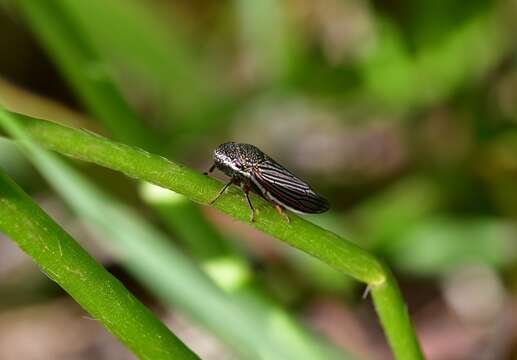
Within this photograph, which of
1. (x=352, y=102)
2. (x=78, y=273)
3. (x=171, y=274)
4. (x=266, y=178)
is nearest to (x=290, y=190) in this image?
(x=266, y=178)

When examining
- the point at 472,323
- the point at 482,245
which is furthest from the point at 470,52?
the point at 472,323

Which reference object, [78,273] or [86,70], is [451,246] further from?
[78,273]

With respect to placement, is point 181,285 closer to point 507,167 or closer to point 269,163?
point 269,163

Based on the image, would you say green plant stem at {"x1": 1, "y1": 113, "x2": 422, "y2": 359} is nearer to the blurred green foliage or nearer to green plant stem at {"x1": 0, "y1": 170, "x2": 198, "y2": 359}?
green plant stem at {"x1": 0, "y1": 170, "x2": 198, "y2": 359}

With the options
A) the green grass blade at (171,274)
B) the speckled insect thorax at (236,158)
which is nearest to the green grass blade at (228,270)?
the green grass blade at (171,274)

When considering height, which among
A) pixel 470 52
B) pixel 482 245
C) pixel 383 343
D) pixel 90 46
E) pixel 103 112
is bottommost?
pixel 103 112

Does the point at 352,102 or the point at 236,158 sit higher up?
the point at 352,102

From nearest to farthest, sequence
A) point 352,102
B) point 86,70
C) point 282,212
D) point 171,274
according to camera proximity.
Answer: point 282,212 → point 171,274 → point 86,70 → point 352,102
